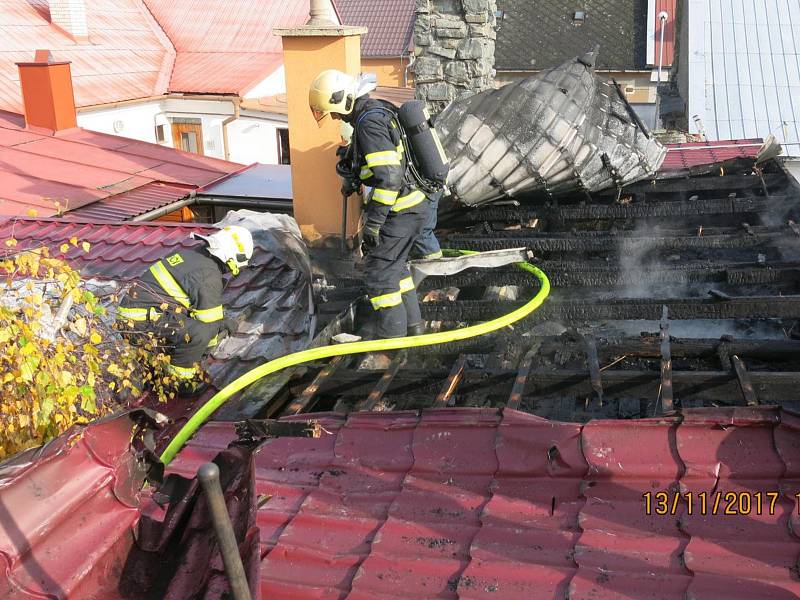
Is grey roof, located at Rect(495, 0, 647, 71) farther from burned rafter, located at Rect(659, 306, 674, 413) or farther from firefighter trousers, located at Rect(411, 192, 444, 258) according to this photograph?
burned rafter, located at Rect(659, 306, 674, 413)

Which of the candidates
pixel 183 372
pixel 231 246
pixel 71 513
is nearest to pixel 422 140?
pixel 231 246

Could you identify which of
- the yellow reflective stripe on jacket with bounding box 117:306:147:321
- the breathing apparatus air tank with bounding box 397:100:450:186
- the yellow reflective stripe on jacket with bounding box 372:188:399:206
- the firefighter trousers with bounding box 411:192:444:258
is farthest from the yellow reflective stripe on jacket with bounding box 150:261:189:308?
the breathing apparatus air tank with bounding box 397:100:450:186

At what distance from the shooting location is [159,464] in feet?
8.61

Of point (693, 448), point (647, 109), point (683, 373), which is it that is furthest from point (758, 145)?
point (647, 109)

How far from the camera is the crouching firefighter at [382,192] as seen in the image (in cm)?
516

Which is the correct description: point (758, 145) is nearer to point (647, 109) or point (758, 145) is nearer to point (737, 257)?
point (737, 257)

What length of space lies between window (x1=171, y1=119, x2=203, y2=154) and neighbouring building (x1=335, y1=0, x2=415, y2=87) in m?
10.4

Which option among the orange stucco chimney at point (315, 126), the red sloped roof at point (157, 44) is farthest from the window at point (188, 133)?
the orange stucco chimney at point (315, 126)

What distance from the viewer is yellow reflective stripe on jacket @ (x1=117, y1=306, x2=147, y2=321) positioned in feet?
17.2

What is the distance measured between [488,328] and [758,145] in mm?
6831

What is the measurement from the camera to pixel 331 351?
14.9 ft

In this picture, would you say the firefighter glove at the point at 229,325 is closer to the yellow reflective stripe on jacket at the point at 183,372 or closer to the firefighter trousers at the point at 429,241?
the yellow reflective stripe on jacket at the point at 183,372

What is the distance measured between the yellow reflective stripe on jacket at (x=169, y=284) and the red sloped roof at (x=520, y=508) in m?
1.91

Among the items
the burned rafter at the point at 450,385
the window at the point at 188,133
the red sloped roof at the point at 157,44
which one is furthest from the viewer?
the window at the point at 188,133
